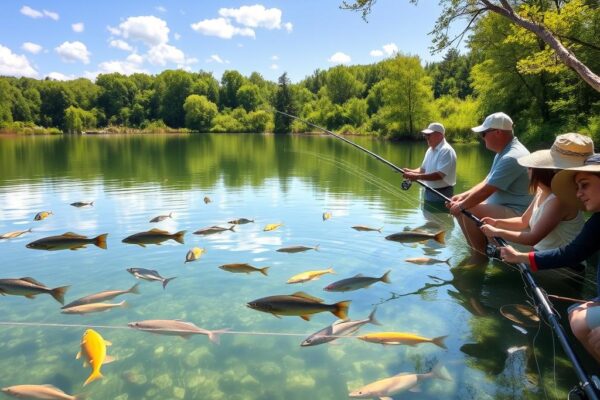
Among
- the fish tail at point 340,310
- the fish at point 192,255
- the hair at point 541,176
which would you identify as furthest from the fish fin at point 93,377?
the hair at point 541,176

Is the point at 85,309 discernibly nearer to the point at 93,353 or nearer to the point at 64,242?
the point at 93,353

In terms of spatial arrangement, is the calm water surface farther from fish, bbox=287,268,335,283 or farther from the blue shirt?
the blue shirt

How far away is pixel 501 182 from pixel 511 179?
14 centimetres

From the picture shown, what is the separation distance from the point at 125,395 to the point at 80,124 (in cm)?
12851

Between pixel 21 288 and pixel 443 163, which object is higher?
pixel 443 163

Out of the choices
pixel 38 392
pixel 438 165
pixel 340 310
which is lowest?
pixel 38 392

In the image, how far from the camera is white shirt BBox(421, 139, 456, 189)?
8.30m

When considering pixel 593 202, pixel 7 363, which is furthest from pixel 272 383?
pixel 593 202

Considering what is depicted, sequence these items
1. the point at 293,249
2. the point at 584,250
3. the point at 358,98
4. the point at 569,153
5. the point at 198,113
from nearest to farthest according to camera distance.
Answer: the point at 584,250
the point at 569,153
the point at 293,249
the point at 358,98
the point at 198,113

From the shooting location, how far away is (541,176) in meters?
4.40

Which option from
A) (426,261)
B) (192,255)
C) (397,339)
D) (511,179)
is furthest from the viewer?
(192,255)

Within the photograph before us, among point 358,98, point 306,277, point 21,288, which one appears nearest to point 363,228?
point 306,277

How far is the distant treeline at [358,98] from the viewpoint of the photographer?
3416 centimetres

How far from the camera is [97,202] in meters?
13.9
